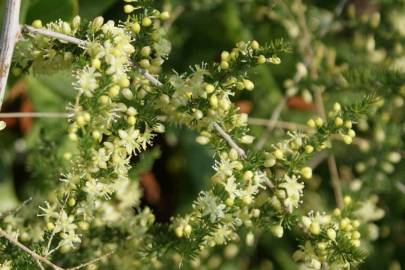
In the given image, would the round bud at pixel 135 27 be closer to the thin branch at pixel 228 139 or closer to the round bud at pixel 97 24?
the round bud at pixel 97 24

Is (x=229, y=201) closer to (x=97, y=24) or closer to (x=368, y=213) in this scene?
(x=97, y=24)

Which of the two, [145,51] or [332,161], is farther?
[332,161]

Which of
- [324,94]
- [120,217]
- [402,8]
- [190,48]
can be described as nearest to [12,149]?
[190,48]

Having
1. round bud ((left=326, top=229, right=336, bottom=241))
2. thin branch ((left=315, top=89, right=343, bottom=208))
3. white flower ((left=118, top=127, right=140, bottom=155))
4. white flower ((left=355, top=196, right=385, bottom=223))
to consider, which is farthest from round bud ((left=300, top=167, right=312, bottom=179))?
thin branch ((left=315, top=89, right=343, bottom=208))

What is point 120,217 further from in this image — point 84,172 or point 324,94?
point 324,94

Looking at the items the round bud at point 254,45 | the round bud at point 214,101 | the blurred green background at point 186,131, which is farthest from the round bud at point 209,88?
the blurred green background at point 186,131

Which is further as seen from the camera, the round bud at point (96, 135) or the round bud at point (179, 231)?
the round bud at point (179, 231)

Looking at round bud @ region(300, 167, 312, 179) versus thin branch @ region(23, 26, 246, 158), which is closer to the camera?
A: thin branch @ region(23, 26, 246, 158)

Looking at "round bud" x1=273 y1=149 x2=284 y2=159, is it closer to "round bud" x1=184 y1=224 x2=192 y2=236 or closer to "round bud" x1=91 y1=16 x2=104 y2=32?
"round bud" x1=184 y1=224 x2=192 y2=236

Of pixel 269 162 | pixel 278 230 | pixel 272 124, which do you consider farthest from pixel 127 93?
pixel 272 124
